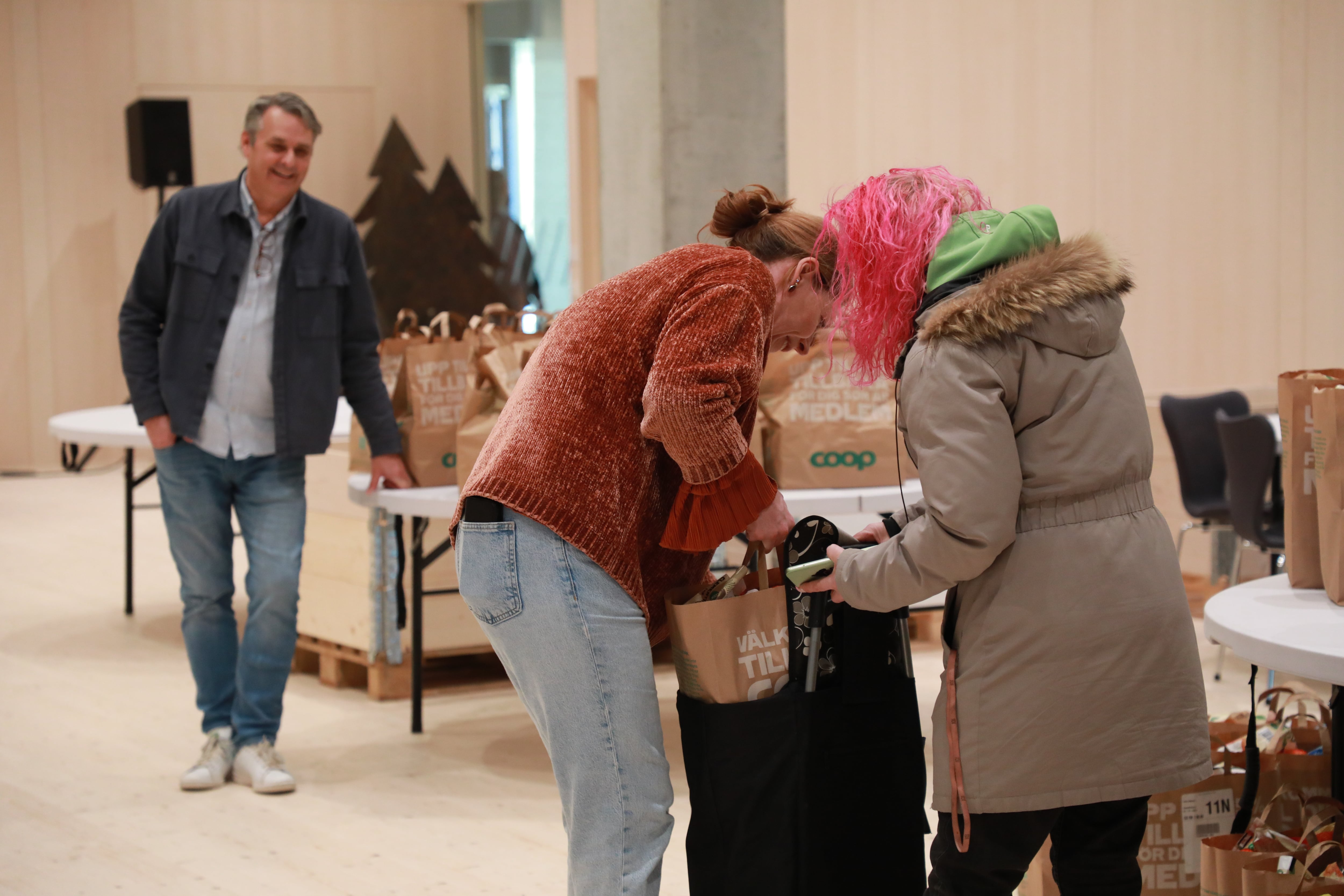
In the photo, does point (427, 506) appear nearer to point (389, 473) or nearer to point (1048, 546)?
point (389, 473)

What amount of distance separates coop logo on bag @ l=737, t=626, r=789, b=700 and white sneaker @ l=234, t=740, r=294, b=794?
1.96 meters

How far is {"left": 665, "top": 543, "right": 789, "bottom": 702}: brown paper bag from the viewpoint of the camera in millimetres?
1867

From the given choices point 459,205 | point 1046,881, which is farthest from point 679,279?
point 459,205

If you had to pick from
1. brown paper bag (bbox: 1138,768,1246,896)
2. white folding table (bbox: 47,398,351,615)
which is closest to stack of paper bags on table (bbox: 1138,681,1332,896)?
brown paper bag (bbox: 1138,768,1246,896)

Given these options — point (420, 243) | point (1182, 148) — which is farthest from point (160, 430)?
point (420, 243)

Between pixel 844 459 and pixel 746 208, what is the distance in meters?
1.57

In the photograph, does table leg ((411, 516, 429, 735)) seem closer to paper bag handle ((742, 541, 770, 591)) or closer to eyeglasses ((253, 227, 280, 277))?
eyeglasses ((253, 227, 280, 277))

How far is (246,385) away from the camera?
3328mm

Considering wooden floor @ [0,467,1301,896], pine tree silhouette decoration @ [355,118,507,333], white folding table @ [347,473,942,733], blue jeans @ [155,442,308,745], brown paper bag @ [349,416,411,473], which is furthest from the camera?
pine tree silhouette decoration @ [355,118,507,333]

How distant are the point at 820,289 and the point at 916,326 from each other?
8.3 inches

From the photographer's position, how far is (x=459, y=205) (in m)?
11.6

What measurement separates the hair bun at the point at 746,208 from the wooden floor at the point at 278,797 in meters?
1.50

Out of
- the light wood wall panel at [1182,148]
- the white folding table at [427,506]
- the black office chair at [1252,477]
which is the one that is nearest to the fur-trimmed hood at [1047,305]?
the white folding table at [427,506]

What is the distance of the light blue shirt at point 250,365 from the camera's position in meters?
3.32
